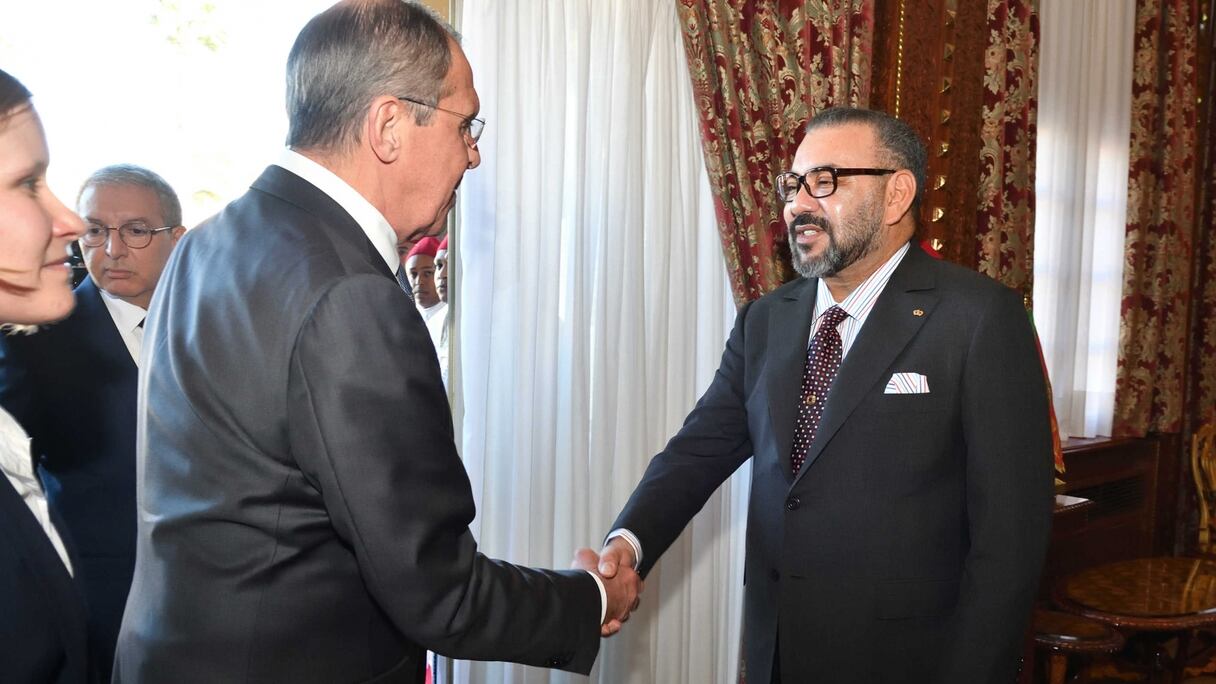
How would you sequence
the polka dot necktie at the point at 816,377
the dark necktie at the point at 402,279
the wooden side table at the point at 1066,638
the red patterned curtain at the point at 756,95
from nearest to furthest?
the dark necktie at the point at 402,279 → the polka dot necktie at the point at 816,377 → the red patterned curtain at the point at 756,95 → the wooden side table at the point at 1066,638

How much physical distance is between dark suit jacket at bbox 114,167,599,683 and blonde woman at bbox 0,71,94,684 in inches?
10.0

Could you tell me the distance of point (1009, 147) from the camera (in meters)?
4.60

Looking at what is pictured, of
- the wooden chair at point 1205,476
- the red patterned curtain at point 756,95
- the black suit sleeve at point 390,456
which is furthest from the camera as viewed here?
the wooden chair at point 1205,476

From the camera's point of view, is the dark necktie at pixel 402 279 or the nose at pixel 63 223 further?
the dark necktie at pixel 402 279

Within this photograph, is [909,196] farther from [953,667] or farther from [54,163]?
[54,163]

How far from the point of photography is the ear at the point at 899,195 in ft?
7.95

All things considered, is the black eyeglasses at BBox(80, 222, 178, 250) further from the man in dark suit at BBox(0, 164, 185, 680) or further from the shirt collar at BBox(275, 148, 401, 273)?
the shirt collar at BBox(275, 148, 401, 273)

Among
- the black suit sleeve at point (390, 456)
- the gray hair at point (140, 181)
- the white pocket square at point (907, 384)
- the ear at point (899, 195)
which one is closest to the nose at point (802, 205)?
the ear at point (899, 195)

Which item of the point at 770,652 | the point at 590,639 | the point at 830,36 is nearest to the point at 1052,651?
the point at 770,652

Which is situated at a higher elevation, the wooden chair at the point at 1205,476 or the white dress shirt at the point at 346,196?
the white dress shirt at the point at 346,196

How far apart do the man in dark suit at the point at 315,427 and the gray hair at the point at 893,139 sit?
121cm

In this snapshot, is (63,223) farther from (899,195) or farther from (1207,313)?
(1207,313)

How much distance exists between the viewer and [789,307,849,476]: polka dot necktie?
2291mm

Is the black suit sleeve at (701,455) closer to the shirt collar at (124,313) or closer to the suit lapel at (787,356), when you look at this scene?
the suit lapel at (787,356)
